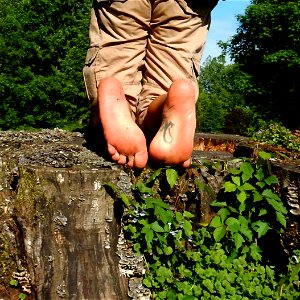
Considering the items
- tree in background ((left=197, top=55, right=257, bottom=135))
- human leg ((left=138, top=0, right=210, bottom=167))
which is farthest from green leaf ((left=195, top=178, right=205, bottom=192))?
tree in background ((left=197, top=55, right=257, bottom=135))

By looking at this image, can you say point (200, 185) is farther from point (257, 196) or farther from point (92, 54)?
point (92, 54)

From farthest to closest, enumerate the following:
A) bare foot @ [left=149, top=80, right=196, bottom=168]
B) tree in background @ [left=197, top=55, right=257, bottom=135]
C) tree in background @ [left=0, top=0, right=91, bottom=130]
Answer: tree in background @ [left=197, top=55, right=257, bottom=135]
tree in background @ [left=0, top=0, right=91, bottom=130]
bare foot @ [left=149, top=80, right=196, bottom=168]

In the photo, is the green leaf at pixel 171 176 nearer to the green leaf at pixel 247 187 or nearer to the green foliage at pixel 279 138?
the green leaf at pixel 247 187

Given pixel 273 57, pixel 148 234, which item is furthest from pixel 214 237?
pixel 273 57

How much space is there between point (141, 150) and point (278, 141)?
1.36 meters

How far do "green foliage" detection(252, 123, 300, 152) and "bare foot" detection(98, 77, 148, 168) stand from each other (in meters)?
1.20

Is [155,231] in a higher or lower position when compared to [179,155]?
lower

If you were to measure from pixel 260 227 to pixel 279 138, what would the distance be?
1.05 m

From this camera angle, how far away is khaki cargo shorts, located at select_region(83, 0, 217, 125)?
2.35m

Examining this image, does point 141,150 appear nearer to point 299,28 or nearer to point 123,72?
point 123,72

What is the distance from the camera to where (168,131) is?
2.09 m

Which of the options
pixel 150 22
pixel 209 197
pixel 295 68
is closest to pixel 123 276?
pixel 209 197

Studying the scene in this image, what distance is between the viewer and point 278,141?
315 cm

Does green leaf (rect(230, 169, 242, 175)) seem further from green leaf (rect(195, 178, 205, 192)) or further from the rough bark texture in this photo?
the rough bark texture
